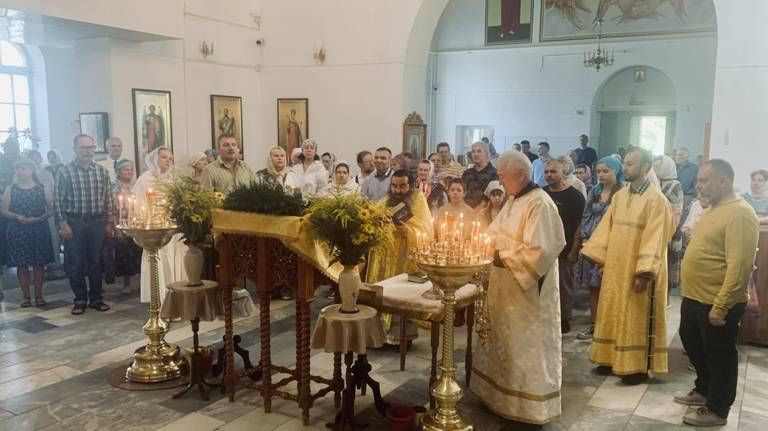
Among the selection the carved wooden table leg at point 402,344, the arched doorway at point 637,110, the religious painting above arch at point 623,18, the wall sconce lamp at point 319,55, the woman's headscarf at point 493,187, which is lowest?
the carved wooden table leg at point 402,344

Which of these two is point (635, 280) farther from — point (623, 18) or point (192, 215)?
point (623, 18)

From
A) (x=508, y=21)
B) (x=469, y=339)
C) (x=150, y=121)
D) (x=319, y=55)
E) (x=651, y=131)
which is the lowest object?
(x=469, y=339)

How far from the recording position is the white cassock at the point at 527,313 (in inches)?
160

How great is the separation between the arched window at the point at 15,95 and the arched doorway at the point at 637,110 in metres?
15.1

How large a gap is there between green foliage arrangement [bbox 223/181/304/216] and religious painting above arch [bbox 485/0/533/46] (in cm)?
1508

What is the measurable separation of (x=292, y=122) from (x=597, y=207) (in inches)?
304

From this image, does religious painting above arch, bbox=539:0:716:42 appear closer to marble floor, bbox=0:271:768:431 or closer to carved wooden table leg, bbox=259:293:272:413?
marble floor, bbox=0:271:768:431

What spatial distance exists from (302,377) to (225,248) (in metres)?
1.11

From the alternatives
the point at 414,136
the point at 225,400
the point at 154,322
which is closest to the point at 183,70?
the point at 414,136

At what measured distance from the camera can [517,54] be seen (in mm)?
17938

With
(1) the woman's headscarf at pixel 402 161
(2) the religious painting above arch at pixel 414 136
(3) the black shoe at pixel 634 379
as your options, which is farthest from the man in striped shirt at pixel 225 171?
(2) the religious painting above arch at pixel 414 136

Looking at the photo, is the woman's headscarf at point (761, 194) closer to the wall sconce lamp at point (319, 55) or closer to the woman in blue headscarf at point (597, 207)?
the woman in blue headscarf at point (597, 207)

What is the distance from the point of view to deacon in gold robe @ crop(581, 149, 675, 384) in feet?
16.4

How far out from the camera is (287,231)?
4.07 meters
